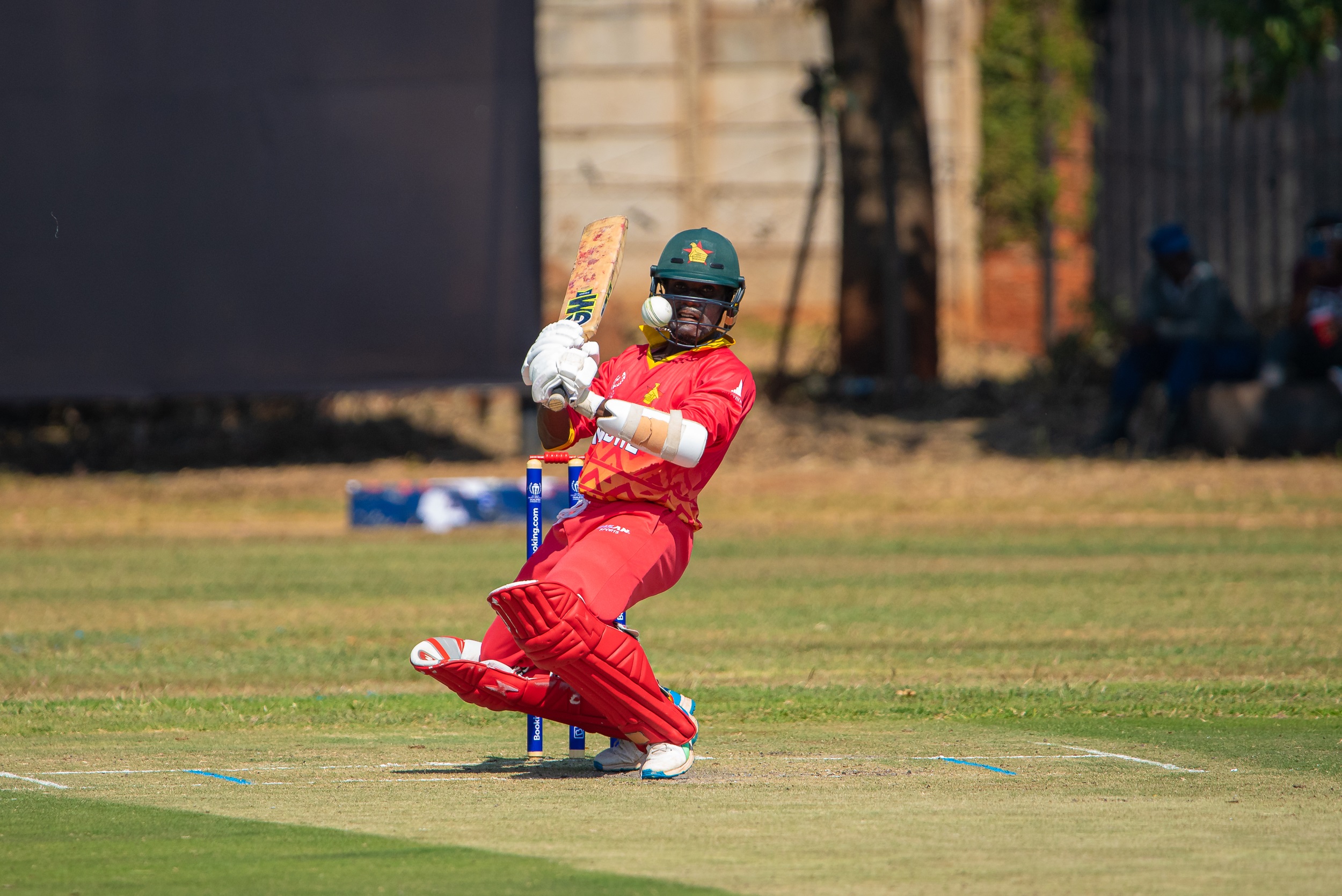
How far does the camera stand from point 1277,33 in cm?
1730

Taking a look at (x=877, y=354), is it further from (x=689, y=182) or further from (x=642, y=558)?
(x=642, y=558)

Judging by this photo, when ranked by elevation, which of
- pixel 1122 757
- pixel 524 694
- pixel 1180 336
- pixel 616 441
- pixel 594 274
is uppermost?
pixel 594 274

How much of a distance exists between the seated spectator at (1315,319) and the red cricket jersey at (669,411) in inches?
476

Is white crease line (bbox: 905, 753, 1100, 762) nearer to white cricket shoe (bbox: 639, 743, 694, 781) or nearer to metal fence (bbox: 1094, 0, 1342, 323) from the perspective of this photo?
white cricket shoe (bbox: 639, 743, 694, 781)

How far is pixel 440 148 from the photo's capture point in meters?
19.6

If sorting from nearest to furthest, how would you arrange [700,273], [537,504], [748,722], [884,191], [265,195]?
[700,273] → [537,504] → [748,722] → [265,195] → [884,191]

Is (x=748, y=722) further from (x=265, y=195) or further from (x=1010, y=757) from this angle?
(x=265, y=195)

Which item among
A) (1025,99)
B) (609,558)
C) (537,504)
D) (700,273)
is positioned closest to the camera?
(609,558)

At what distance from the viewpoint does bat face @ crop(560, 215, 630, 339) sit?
643 centimetres

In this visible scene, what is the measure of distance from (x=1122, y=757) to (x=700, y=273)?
2242 mm

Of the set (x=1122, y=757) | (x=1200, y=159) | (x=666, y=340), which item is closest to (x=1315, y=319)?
(x=1200, y=159)

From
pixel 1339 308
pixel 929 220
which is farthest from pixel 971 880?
pixel 929 220

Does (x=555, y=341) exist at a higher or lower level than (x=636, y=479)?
higher

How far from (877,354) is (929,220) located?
1.62 metres
